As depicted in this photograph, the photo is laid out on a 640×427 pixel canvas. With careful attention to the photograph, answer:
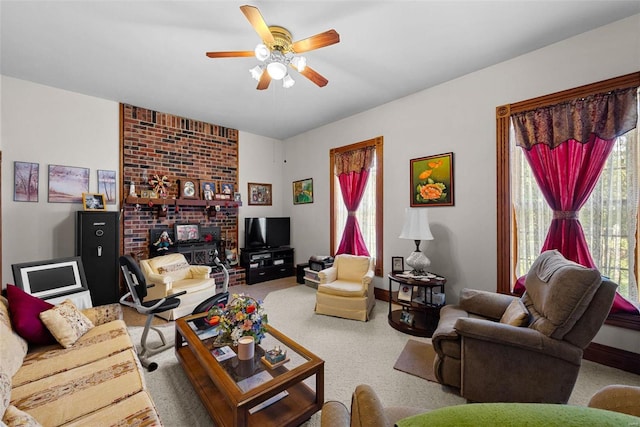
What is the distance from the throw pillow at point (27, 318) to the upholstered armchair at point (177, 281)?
3.63 feet

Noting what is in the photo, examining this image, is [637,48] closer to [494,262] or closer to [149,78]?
[494,262]

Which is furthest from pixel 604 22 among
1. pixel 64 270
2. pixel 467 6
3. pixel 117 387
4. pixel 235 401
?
pixel 64 270

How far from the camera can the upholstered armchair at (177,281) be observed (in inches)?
123

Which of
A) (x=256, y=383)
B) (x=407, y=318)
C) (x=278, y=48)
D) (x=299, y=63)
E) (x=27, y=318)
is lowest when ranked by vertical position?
(x=407, y=318)

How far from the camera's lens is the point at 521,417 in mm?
534

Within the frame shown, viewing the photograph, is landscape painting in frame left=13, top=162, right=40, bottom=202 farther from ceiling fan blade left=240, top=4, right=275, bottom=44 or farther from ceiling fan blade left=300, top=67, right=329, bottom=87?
ceiling fan blade left=300, top=67, right=329, bottom=87

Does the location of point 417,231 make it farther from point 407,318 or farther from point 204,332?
point 204,332

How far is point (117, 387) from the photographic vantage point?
134cm

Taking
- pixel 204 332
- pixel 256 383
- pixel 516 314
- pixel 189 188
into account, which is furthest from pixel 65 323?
pixel 516 314

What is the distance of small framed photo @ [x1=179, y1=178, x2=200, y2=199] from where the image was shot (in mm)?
4332

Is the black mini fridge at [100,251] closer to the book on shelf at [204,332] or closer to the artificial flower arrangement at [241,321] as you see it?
the book on shelf at [204,332]

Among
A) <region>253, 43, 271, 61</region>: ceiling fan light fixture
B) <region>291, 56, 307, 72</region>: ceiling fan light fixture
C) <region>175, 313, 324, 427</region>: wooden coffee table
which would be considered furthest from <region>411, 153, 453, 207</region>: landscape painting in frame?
<region>175, 313, 324, 427</region>: wooden coffee table

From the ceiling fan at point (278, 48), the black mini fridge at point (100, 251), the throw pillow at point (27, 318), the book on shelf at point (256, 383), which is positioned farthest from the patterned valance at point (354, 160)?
the throw pillow at point (27, 318)

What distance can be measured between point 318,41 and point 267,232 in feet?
12.3
